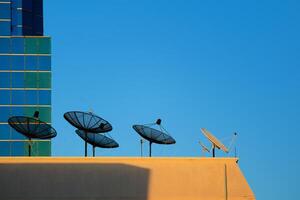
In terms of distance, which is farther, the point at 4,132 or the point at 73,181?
the point at 4,132

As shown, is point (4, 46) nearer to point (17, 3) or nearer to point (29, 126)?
point (17, 3)

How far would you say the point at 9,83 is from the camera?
144m

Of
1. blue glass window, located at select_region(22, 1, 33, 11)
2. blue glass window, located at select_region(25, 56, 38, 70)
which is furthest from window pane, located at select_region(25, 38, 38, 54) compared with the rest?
blue glass window, located at select_region(22, 1, 33, 11)

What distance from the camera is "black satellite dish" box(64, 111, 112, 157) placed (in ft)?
261

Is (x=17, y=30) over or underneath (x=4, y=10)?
underneath

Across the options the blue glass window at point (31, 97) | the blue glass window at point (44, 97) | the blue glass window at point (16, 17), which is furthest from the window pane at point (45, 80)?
the blue glass window at point (16, 17)

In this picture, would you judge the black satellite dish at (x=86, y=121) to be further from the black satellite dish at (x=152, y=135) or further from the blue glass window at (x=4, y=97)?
the blue glass window at (x=4, y=97)

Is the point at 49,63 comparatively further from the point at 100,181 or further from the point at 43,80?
the point at 100,181

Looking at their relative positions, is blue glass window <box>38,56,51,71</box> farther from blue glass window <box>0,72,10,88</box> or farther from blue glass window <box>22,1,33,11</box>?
blue glass window <box>22,1,33,11</box>

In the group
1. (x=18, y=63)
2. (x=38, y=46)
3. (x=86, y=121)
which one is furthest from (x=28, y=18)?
(x=86, y=121)

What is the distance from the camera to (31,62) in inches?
5689

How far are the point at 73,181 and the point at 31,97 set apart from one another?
225ft

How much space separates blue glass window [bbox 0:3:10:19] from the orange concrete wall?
75.3m

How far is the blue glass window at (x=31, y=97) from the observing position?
471ft
